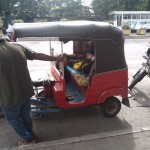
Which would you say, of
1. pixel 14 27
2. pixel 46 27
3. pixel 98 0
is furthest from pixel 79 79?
pixel 98 0

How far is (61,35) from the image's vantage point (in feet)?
14.9

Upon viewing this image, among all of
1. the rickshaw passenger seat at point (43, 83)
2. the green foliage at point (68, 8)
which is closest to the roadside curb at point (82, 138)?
the rickshaw passenger seat at point (43, 83)

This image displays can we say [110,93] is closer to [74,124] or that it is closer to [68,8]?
[74,124]

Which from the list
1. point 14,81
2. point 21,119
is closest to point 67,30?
point 14,81

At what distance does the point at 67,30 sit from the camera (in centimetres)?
461

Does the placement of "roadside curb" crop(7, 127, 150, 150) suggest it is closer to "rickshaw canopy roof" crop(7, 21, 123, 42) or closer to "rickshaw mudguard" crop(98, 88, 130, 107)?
"rickshaw mudguard" crop(98, 88, 130, 107)

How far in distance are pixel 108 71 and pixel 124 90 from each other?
21.5 inches

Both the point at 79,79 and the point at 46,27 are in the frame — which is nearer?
the point at 46,27

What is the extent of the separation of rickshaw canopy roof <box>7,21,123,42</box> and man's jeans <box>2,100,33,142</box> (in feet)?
3.67

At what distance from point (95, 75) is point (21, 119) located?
5.27 feet

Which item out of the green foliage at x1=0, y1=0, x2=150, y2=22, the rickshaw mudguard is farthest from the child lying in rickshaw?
the green foliage at x1=0, y1=0, x2=150, y2=22

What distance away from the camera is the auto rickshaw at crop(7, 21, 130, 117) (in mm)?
4668

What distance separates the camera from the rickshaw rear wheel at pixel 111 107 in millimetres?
5293

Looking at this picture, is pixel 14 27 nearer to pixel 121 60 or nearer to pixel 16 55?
pixel 16 55
